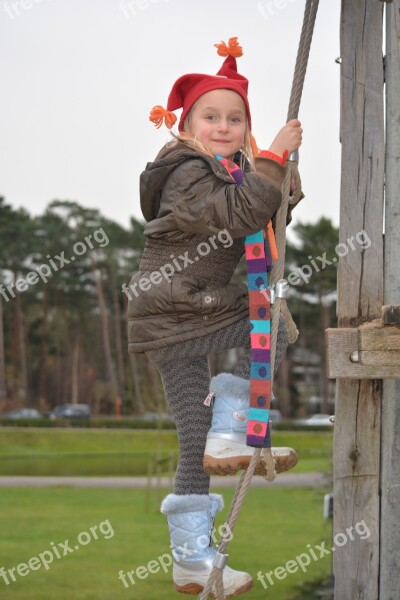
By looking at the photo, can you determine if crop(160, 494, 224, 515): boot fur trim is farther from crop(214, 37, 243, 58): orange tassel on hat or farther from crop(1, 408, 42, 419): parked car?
crop(1, 408, 42, 419): parked car

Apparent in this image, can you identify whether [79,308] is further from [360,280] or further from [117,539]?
[360,280]

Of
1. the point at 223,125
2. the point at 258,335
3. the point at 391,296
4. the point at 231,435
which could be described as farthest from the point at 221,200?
the point at 391,296

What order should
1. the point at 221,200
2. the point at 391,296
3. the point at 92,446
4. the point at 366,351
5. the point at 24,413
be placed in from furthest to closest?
the point at 24,413 → the point at 92,446 → the point at 391,296 → the point at 366,351 → the point at 221,200

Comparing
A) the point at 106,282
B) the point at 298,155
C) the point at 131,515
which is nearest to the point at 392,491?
the point at 298,155

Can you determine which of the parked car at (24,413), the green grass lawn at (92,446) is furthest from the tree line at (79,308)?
the green grass lawn at (92,446)

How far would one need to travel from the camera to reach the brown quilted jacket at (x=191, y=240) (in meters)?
3.19

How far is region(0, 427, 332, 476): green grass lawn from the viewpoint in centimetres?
3300

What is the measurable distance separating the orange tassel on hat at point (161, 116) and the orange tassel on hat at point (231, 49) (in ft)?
1.31

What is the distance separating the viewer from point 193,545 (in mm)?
3268

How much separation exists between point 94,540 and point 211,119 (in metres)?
13.2

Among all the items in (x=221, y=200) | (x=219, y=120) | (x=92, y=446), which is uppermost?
(x=219, y=120)

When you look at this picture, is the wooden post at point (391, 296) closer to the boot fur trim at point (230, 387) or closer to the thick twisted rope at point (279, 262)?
the thick twisted rope at point (279, 262)

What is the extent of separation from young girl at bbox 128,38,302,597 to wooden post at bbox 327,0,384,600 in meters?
0.52

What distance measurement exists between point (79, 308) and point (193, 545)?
2025 inches
